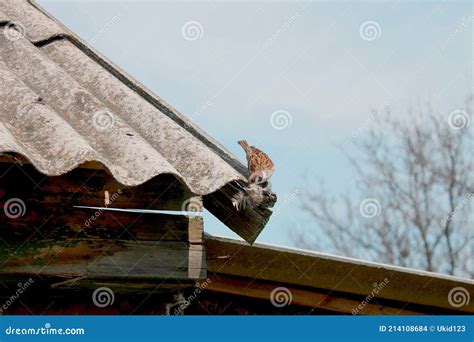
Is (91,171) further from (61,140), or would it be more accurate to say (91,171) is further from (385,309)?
(385,309)

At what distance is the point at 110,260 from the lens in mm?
3746

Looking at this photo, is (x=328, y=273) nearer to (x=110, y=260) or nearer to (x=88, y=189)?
(x=110, y=260)

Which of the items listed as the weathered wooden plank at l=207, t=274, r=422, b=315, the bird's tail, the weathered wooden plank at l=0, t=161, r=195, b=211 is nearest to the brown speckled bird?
the bird's tail

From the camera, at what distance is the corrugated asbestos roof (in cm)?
336

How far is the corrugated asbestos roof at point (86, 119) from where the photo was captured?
3.36 meters

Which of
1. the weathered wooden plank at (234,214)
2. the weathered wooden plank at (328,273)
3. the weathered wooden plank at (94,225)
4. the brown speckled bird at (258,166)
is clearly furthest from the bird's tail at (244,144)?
the weathered wooden plank at (328,273)

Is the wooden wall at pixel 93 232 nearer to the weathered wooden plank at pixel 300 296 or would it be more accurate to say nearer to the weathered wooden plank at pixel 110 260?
the weathered wooden plank at pixel 110 260

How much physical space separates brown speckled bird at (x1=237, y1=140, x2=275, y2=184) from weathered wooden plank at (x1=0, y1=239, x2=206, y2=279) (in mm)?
477

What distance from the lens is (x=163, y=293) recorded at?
3961mm

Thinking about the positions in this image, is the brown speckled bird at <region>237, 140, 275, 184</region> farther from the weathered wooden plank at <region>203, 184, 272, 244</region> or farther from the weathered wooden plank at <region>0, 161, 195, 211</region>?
the weathered wooden plank at <region>0, 161, 195, 211</region>

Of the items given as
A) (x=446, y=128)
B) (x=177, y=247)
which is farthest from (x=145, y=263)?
(x=446, y=128)

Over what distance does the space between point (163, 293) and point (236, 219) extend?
1.61 ft

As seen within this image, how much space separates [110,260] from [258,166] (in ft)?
2.41

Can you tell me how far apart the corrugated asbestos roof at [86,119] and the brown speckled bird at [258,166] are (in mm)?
56
